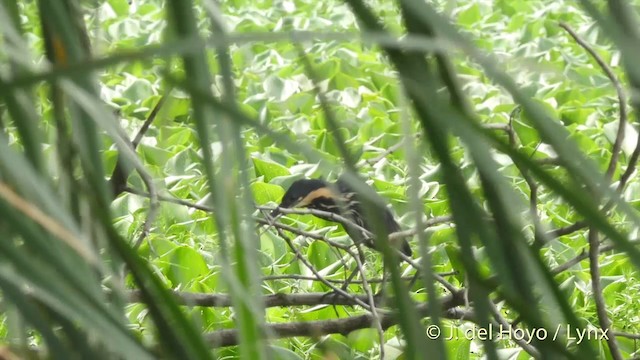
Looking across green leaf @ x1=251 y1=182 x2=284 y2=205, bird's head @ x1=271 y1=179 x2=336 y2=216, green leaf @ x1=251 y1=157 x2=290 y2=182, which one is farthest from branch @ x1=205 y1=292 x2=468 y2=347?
green leaf @ x1=251 y1=157 x2=290 y2=182

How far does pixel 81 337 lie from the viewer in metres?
0.34

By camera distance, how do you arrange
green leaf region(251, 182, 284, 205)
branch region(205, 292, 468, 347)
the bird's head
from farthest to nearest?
green leaf region(251, 182, 284, 205) < the bird's head < branch region(205, 292, 468, 347)

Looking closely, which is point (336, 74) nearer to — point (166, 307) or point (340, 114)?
point (340, 114)

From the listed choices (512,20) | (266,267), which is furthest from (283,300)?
(512,20)

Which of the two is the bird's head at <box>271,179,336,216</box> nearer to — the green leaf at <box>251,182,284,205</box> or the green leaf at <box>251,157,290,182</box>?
the green leaf at <box>251,182,284,205</box>

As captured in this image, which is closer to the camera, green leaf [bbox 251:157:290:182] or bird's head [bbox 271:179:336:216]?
bird's head [bbox 271:179:336:216]

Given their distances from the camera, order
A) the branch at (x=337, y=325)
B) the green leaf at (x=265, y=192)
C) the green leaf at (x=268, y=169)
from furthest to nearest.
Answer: the green leaf at (x=268, y=169) < the green leaf at (x=265, y=192) < the branch at (x=337, y=325)

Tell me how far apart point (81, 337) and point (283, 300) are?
2.36 feet

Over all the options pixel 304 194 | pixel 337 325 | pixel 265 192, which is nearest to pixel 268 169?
pixel 265 192

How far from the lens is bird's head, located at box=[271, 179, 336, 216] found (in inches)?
63.8

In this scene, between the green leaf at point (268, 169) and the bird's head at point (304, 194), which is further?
the green leaf at point (268, 169)

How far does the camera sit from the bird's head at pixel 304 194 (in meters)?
1.62

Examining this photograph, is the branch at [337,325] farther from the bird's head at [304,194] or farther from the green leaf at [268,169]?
the green leaf at [268,169]

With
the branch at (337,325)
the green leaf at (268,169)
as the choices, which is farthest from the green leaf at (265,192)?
the branch at (337,325)
